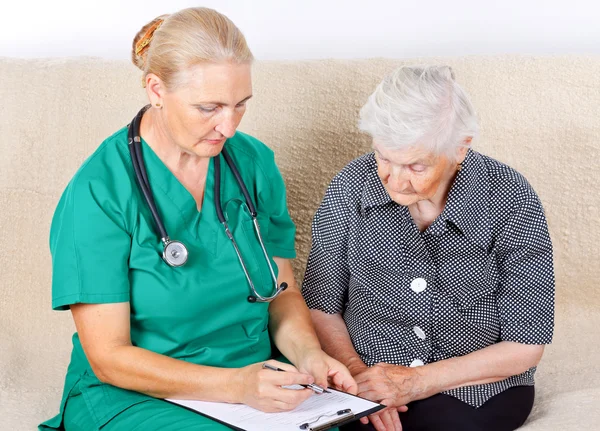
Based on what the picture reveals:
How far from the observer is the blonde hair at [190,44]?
1.70 m

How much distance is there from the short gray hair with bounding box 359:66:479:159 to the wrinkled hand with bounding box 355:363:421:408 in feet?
1.53

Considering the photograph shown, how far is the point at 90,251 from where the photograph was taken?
1711 millimetres

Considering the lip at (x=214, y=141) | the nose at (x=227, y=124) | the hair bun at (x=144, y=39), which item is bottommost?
the lip at (x=214, y=141)

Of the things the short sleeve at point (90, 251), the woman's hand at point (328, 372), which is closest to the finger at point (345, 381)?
the woman's hand at point (328, 372)

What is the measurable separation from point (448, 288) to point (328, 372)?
0.32 metres

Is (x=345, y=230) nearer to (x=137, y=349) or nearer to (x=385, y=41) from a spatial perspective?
(x=137, y=349)

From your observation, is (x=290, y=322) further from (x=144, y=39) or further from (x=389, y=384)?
(x=144, y=39)

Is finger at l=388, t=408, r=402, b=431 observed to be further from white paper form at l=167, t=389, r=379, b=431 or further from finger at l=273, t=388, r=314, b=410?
finger at l=273, t=388, r=314, b=410

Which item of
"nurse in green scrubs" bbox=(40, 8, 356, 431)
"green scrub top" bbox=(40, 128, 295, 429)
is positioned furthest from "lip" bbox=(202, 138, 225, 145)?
"green scrub top" bbox=(40, 128, 295, 429)

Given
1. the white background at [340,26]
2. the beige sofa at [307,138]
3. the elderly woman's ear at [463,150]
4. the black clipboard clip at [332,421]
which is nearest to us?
the black clipboard clip at [332,421]

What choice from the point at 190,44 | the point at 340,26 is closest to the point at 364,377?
the point at 190,44

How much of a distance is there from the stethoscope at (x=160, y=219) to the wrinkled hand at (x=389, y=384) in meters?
0.26

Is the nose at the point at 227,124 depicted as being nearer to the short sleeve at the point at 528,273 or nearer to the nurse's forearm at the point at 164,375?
the nurse's forearm at the point at 164,375

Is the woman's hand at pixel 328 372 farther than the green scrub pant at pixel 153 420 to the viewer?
Yes
